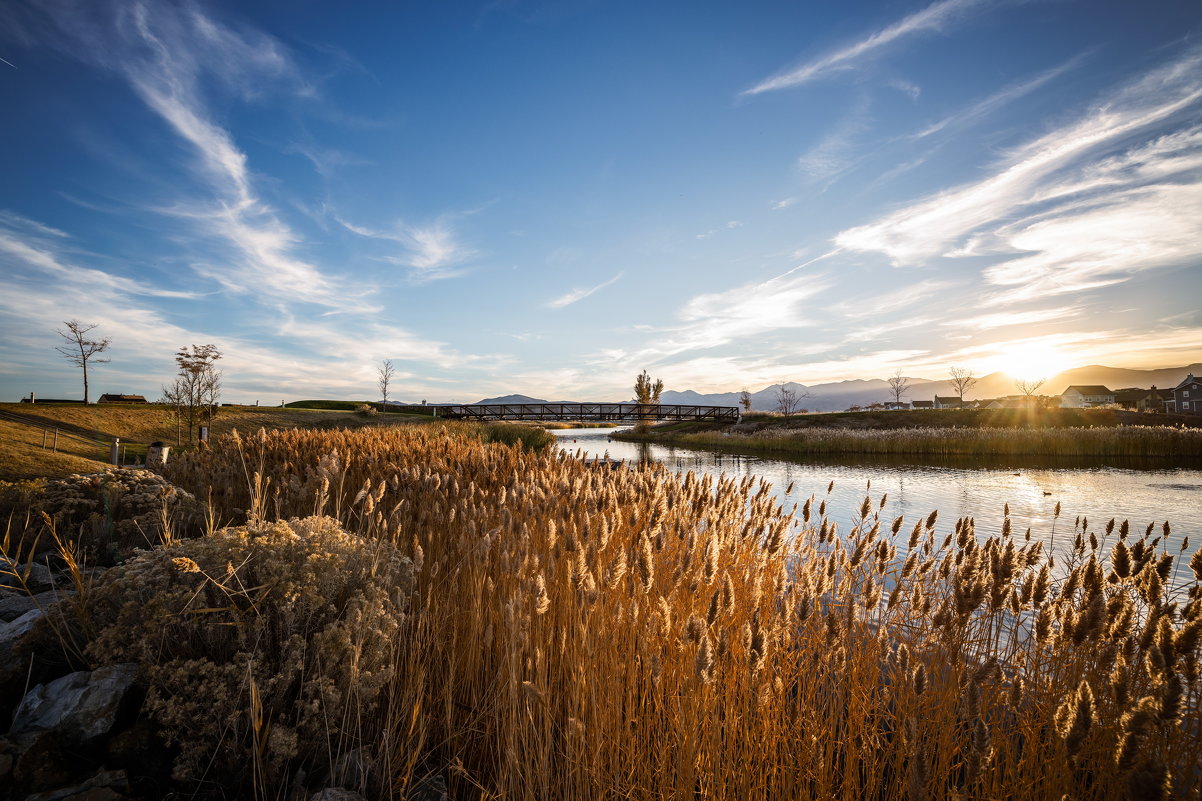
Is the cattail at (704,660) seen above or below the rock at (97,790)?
above

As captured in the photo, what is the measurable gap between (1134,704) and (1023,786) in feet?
1.97

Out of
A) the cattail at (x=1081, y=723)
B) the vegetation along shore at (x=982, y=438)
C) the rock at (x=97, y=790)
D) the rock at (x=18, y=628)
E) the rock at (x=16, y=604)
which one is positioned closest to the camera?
the cattail at (x=1081, y=723)

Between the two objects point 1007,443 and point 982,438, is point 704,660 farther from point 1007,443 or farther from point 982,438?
point 982,438

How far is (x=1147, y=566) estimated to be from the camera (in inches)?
111

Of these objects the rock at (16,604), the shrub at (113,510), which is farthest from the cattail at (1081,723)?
the shrub at (113,510)

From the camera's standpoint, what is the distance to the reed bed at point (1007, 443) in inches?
950

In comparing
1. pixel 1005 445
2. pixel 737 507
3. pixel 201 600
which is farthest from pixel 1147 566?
pixel 1005 445

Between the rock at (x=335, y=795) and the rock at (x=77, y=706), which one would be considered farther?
the rock at (x=77, y=706)

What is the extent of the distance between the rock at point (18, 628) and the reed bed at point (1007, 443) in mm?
32575

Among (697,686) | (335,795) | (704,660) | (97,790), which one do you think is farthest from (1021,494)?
(97,790)

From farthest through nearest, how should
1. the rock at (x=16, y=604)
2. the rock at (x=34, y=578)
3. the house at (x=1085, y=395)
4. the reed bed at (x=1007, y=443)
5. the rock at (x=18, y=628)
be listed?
1. the house at (x=1085, y=395)
2. the reed bed at (x=1007, y=443)
3. the rock at (x=34, y=578)
4. the rock at (x=16, y=604)
5. the rock at (x=18, y=628)

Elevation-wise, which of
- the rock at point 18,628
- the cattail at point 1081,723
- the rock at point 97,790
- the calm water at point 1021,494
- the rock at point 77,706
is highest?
the cattail at point 1081,723

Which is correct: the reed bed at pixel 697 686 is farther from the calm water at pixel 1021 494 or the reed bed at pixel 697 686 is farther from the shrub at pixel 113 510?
the calm water at pixel 1021 494

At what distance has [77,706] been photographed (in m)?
2.35
